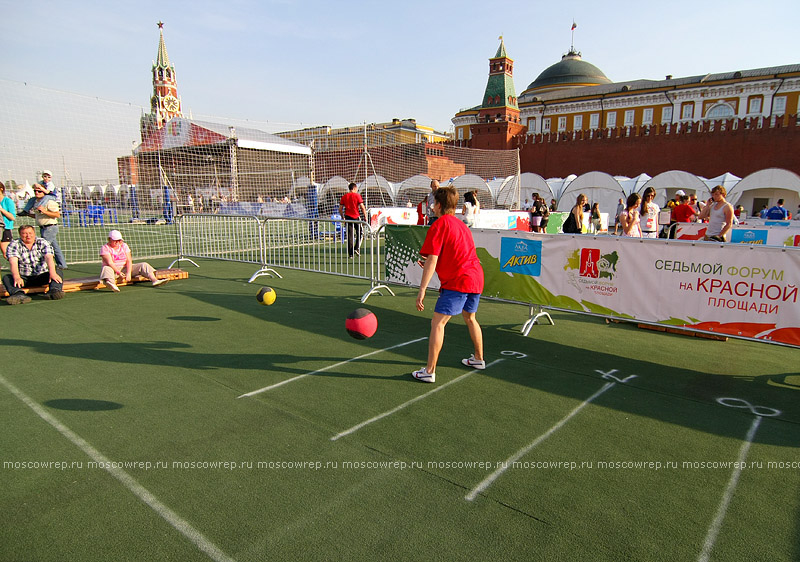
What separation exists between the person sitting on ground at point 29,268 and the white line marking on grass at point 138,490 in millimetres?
4993

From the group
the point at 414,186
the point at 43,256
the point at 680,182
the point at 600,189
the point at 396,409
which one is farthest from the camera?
the point at 600,189

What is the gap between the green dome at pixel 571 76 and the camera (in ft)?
249

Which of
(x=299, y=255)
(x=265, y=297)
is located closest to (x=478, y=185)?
(x=299, y=255)

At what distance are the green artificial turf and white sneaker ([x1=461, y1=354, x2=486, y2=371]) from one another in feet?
0.37

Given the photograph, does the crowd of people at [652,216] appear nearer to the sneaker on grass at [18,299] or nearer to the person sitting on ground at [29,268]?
the person sitting on ground at [29,268]

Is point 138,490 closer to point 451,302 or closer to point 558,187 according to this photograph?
point 451,302

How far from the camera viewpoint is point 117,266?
9.63m

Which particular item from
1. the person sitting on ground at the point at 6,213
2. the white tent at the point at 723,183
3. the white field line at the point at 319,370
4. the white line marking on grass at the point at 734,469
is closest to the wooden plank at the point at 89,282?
the person sitting on ground at the point at 6,213

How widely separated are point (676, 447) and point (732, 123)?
47.7 metres

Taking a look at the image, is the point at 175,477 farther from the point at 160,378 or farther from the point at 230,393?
the point at 160,378

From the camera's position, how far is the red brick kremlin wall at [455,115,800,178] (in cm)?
3934

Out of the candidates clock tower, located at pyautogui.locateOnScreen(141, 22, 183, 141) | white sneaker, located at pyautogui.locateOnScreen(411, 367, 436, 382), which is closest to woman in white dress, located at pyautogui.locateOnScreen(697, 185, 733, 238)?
white sneaker, located at pyautogui.locateOnScreen(411, 367, 436, 382)

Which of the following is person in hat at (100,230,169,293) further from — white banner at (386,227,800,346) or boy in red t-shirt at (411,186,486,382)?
boy in red t-shirt at (411,186,486,382)

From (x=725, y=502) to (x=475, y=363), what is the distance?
2.76 m
